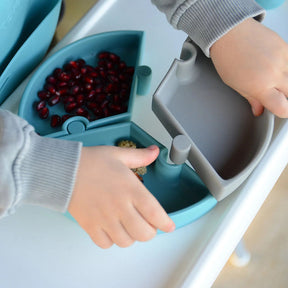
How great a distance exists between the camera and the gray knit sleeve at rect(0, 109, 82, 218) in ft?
1.42

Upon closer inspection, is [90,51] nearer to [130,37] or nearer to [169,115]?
[130,37]

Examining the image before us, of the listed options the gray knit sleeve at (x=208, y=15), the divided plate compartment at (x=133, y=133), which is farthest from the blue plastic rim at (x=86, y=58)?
the gray knit sleeve at (x=208, y=15)

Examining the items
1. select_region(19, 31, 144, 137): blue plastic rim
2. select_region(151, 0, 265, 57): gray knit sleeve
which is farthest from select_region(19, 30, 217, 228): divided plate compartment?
select_region(151, 0, 265, 57): gray knit sleeve

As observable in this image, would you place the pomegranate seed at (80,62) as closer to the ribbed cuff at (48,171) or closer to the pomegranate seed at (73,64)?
the pomegranate seed at (73,64)

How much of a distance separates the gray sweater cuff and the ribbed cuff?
25cm

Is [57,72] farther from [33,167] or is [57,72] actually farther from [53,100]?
[33,167]

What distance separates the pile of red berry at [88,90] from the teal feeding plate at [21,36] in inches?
2.3

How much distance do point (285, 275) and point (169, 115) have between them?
2.08ft

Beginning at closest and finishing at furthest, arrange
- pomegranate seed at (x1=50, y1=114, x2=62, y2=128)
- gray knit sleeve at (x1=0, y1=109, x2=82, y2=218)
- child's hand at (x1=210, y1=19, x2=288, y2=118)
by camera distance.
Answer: gray knit sleeve at (x1=0, y1=109, x2=82, y2=218) < child's hand at (x1=210, y1=19, x2=288, y2=118) < pomegranate seed at (x1=50, y1=114, x2=62, y2=128)

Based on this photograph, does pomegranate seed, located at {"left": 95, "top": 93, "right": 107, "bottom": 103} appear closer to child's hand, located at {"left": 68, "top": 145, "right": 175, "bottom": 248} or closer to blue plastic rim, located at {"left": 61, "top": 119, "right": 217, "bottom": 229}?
blue plastic rim, located at {"left": 61, "top": 119, "right": 217, "bottom": 229}

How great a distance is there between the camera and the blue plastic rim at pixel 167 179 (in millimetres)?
556

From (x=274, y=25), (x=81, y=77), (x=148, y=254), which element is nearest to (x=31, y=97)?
(x=81, y=77)

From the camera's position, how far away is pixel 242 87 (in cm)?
55

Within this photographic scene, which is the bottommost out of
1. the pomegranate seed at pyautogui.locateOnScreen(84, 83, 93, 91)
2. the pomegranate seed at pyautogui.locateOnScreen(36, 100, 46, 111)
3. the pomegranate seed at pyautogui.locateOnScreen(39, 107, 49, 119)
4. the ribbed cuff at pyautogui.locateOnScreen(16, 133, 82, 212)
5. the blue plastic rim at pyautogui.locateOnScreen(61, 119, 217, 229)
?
the blue plastic rim at pyautogui.locateOnScreen(61, 119, 217, 229)
